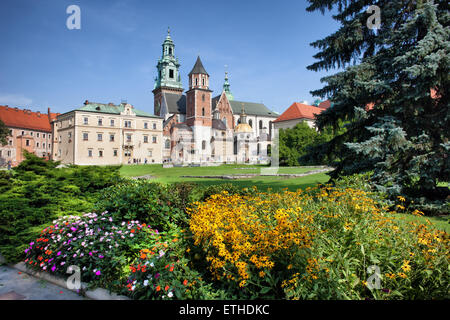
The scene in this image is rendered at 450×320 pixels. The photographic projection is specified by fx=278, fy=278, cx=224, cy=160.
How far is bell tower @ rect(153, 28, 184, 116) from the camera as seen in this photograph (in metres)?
78.0

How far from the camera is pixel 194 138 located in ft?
206

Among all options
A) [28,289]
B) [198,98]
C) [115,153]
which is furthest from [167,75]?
[28,289]

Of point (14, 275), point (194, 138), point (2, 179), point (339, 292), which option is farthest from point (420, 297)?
point (194, 138)

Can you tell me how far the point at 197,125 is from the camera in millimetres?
62875

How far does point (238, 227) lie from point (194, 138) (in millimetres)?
59610

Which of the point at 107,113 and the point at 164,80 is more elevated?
the point at 164,80

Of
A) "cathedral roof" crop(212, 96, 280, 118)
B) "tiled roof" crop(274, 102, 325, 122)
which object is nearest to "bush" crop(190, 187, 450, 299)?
"tiled roof" crop(274, 102, 325, 122)

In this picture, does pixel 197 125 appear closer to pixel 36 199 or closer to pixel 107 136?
pixel 107 136

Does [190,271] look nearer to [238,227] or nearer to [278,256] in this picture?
[238,227]

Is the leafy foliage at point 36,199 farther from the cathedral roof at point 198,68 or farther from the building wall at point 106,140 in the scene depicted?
the cathedral roof at point 198,68

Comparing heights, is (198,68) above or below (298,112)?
above

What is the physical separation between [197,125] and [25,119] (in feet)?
130

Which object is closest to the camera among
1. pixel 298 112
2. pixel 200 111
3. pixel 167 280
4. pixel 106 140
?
pixel 167 280

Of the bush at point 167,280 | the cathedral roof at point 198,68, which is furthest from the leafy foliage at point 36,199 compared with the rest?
the cathedral roof at point 198,68
